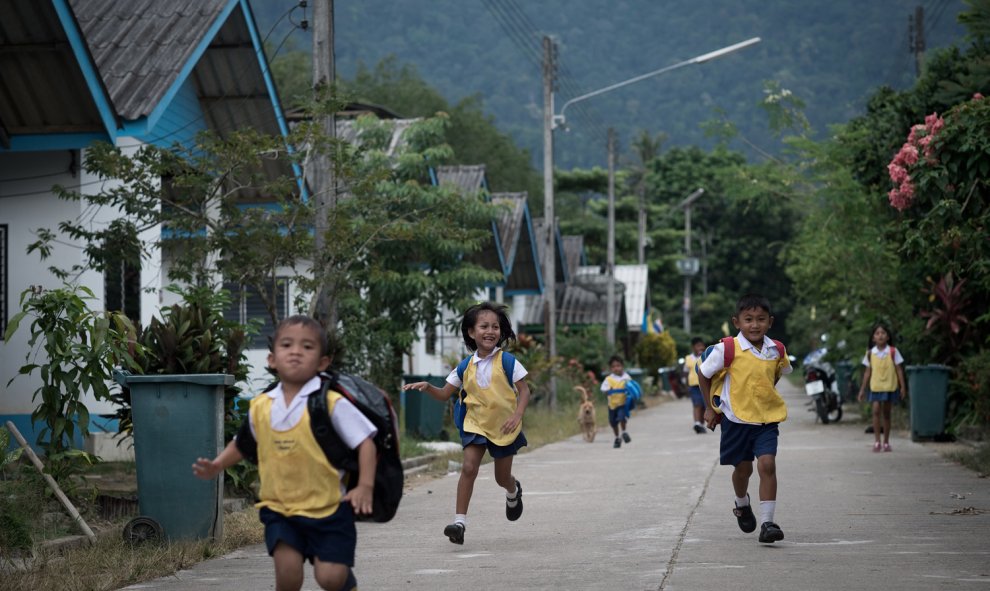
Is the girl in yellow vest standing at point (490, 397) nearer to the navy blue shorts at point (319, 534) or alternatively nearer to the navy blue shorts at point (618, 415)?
the navy blue shorts at point (319, 534)

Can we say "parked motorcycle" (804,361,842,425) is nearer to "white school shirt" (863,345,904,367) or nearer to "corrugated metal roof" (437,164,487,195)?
"white school shirt" (863,345,904,367)

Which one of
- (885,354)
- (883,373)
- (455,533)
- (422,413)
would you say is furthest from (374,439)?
(422,413)

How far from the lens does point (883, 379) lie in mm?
18641

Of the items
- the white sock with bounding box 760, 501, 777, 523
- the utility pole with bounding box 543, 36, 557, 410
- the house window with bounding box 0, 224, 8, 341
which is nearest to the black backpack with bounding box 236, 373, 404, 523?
the white sock with bounding box 760, 501, 777, 523

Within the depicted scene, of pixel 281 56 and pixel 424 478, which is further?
pixel 281 56

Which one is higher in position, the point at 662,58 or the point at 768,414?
the point at 662,58

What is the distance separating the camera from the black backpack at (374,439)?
6227mm

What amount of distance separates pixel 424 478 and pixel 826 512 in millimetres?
5858

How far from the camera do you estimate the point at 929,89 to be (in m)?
20.0

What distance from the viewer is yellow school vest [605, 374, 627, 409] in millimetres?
22062

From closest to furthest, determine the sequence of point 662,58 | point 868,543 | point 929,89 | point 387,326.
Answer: point 868,543 → point 929,89 → point 387,326 → point 662,58

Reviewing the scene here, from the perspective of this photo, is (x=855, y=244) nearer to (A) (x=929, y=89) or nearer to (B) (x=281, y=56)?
(A) (x=929, y=89)

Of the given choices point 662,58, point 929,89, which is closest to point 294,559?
point 929,89

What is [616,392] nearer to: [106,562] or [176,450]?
[176,450]
